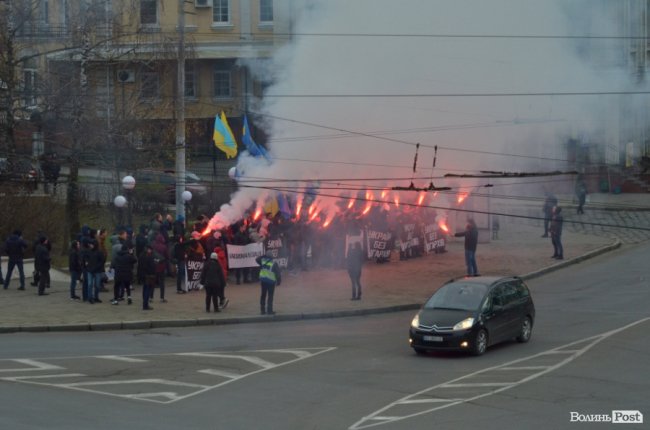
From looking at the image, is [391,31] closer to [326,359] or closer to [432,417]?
[326,359]

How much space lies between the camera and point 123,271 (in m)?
22.7

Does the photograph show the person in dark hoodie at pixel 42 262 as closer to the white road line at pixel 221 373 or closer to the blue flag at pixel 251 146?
the blue flag at pixel 251 146

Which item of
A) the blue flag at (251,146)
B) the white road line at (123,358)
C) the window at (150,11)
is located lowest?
the white road line at (123,358)

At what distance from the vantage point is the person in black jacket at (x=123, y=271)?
891 inches

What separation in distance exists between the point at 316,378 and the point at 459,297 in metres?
4.19

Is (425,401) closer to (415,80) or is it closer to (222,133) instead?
(415,80)

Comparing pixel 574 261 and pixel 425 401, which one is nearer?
pixel 425 401

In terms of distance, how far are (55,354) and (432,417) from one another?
7.93 metres

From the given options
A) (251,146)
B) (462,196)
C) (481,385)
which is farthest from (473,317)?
(462,196)

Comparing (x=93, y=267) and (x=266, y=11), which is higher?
(x=266, y=11)

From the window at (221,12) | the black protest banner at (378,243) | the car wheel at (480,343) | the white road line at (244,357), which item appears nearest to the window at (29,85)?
the black protest banner at (378,243)

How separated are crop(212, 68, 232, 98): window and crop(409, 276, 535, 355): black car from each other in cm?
3175

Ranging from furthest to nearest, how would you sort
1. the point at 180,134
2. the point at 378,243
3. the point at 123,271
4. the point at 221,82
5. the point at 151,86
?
the point at 221,82 → the point at 151,86 → the point at 378,243 → the point at 180,134 → the point at 123,271

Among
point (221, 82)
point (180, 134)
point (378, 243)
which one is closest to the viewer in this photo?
point (180, 134)
